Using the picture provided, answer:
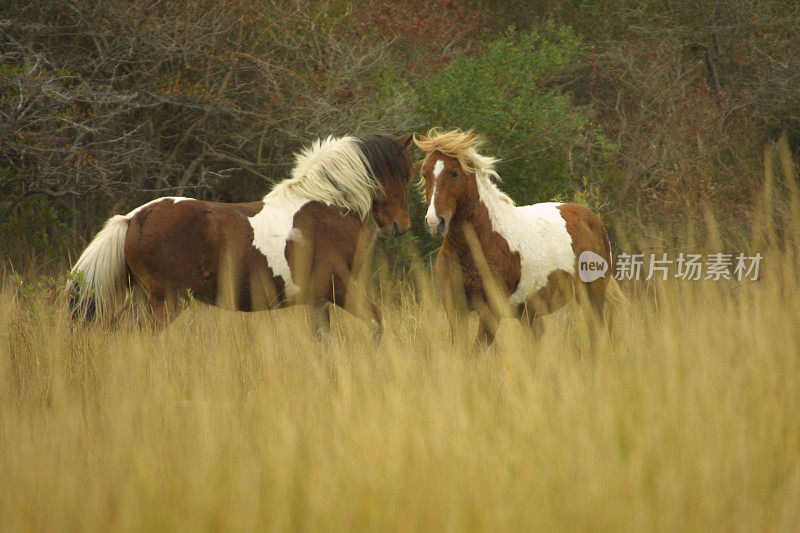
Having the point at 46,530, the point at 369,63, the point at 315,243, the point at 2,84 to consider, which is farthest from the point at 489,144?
the point at 46,530

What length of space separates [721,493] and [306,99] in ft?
22.4

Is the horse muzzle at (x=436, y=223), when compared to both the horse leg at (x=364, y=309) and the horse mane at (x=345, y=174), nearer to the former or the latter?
the horse leg at (x=364, y=309)

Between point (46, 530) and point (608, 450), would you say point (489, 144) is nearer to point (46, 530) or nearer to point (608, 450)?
point (608, 450)

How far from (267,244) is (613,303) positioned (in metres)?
2.53

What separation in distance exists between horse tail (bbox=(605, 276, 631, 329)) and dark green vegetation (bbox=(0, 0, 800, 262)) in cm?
154

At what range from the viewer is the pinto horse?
17.0ft

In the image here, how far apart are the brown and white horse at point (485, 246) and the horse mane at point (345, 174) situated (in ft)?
3.34

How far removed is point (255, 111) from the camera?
8.91m

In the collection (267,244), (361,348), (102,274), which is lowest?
(361,348)

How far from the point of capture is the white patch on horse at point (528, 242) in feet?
16.4

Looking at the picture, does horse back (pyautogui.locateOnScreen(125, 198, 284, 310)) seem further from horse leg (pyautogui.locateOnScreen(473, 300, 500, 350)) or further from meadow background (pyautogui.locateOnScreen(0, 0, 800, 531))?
horse leg (pyautogui.locateOnScreen(473, 300, 500, 350))

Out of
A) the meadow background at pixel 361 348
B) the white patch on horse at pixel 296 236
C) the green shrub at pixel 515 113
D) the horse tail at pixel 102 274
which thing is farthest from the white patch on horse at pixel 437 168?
the green shrub at pixel 515 113

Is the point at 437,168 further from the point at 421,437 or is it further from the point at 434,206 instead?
the point at 421,437

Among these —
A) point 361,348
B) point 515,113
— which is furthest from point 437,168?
point 515,113
